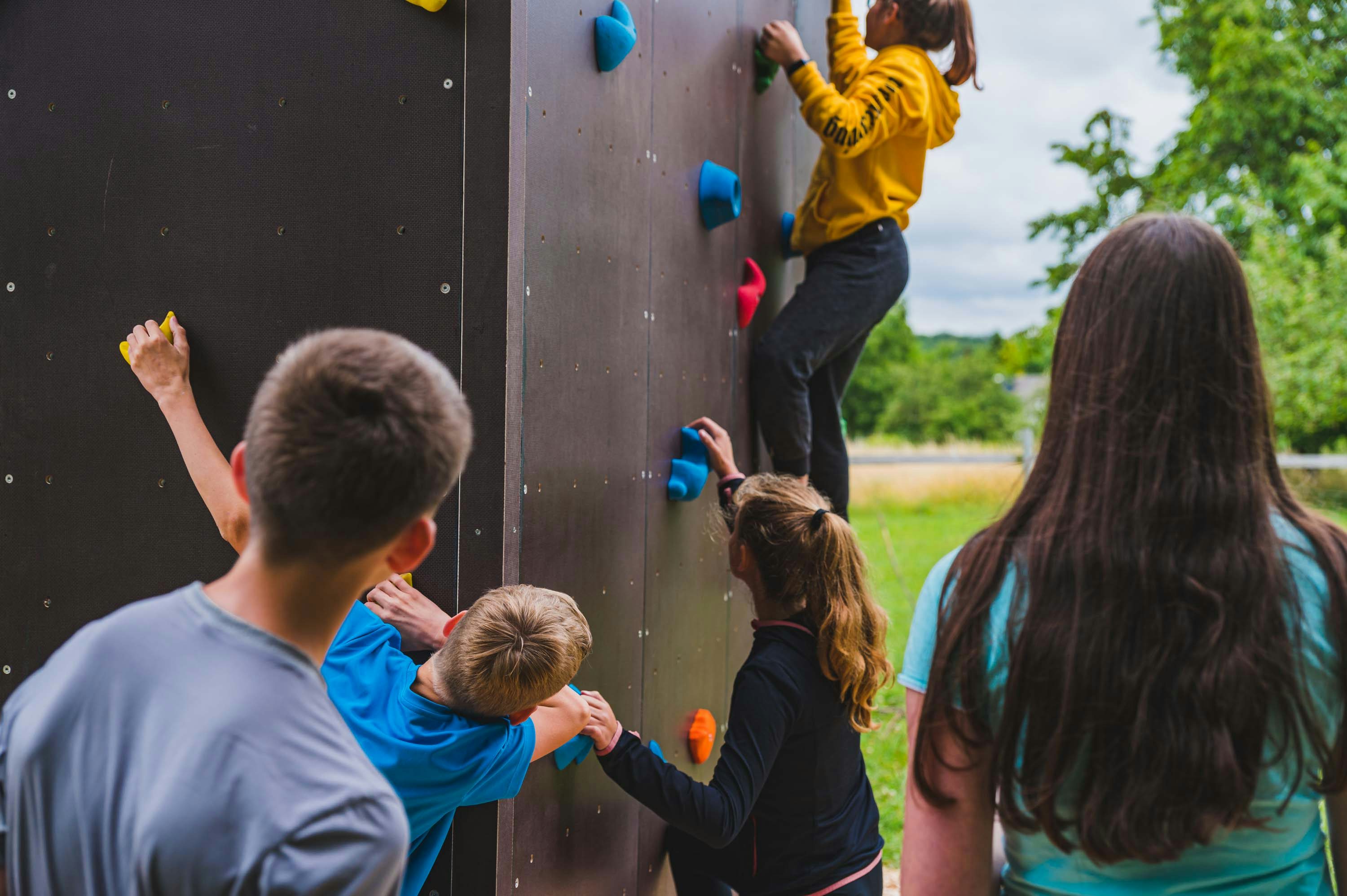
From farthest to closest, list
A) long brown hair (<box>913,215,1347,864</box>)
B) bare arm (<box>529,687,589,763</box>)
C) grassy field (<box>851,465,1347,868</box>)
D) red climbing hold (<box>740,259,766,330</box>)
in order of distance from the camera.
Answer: grassy field (<box>851,465,1347,868</box>)
red climbing hold (<box>740,259,766,330</box>)
bare arm (<box>529,687,589,763</box>)
long brown hair (<box>913,215,1347,864</box>)

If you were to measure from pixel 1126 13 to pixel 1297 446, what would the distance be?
8.41 meters

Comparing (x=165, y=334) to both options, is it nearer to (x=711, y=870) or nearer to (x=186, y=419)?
(x=186, y=419)

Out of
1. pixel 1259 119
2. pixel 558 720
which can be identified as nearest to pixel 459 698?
pixel 558 720

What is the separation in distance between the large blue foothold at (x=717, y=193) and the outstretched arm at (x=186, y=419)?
5.01 feet

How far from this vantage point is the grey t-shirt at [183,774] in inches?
33.2

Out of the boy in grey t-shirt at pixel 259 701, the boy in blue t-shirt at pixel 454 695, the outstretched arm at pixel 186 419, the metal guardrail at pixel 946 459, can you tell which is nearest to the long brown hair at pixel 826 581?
the boy in blue t-shirt at pixel 454 695

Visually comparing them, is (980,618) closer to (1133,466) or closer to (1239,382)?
(1133,466)

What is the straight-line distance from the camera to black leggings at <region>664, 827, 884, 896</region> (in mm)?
2268

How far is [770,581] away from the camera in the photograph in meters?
2.28

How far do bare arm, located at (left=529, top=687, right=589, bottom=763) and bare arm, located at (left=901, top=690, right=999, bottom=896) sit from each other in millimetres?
727

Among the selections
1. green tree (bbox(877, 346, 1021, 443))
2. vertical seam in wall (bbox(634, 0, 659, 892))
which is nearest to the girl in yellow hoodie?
vertical seam in wall (bbox(634, 0, 659, 892))

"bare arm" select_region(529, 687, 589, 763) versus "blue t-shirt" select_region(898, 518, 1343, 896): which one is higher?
"blue t-shirt" select_region(898, 518, 1343, 896)

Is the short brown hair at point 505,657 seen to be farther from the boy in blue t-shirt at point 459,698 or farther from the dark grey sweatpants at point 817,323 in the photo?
the dark grey sweatpants at point 817,323

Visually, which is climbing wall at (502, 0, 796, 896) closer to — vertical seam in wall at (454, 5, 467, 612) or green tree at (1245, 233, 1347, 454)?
vertical seam in wall at (454, 5, 467, 612)
